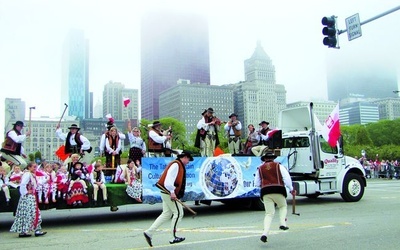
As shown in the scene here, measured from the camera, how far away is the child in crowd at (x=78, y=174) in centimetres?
1078

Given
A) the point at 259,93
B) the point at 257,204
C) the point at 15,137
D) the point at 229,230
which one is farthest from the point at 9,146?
the point at 259,93

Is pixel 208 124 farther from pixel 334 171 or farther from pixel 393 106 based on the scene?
pixel 393 106

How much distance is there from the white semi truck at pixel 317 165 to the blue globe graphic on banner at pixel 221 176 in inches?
106

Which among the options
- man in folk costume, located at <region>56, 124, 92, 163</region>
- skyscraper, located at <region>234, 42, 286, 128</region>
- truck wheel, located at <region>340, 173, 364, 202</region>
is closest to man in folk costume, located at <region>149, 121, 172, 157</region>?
man in folk costume, located at <region>56, 124, 92, 163</region>

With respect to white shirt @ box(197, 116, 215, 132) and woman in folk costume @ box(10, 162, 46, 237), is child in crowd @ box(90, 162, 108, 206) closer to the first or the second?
woman in folk costume @ box(10, 162, 46, 237)

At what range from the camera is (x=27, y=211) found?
9.34 meters

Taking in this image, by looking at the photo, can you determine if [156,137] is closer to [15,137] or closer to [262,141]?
[15,137]

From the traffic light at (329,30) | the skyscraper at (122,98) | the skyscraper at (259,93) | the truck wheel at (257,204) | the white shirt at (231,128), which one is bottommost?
the truck wheel at (257,204)

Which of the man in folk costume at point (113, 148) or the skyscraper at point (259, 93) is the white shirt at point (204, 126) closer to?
the man in folk costume at point (113, 148)

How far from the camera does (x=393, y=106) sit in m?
165

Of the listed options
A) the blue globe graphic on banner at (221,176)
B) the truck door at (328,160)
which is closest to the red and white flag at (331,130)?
the truck door at (328,160)

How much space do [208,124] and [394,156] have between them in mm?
51082

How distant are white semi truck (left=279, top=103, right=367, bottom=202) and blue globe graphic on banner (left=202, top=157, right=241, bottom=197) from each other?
269 cm

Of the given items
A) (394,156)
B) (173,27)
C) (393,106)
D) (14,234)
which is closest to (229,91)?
(394,156)
